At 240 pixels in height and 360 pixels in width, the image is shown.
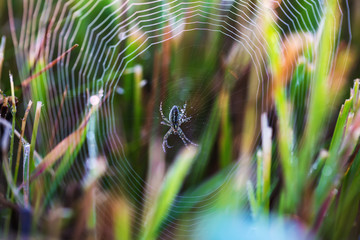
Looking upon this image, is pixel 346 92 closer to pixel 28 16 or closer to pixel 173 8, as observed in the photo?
pixel 173 8

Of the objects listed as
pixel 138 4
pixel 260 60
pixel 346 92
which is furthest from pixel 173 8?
pixel 346 92

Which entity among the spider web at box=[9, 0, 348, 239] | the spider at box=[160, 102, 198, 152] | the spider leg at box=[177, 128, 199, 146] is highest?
the spider web at box=[9, 0, 348, 239]

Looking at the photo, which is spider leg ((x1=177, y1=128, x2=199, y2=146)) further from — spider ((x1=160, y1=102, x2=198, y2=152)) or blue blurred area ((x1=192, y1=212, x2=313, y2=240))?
blue blurred area ((x1=192, y1=212, x2=313, y2=240))

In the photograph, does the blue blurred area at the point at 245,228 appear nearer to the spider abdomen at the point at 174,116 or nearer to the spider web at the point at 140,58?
the spider web at the point at 140,58

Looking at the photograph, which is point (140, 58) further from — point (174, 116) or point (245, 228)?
point (245, 228)

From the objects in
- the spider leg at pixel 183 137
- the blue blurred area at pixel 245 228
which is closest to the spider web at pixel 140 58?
the spider leg at pixel 183 137

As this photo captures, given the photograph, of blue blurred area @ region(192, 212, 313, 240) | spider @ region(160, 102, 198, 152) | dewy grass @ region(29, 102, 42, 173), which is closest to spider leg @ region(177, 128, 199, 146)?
spider @ region(160, 102, 198, 152)

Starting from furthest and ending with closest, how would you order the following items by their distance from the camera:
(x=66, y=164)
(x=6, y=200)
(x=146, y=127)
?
(x=146, y=127), (x=66, y=164), (x=6, y=200)

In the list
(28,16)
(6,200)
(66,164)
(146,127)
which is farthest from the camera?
(28,16)
